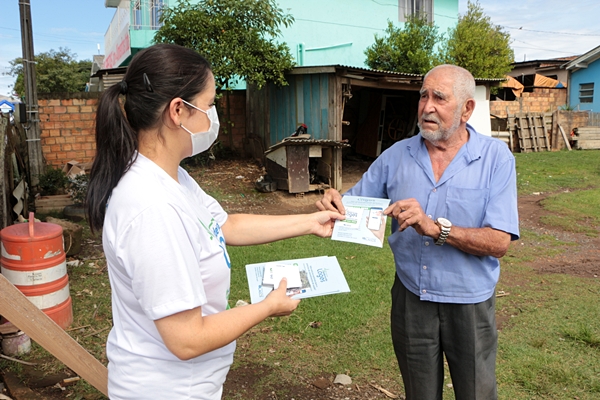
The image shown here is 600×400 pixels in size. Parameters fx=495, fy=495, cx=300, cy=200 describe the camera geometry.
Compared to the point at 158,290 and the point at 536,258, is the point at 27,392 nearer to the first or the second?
the point at 158,290

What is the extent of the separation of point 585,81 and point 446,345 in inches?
1118

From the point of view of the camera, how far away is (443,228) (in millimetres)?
2479

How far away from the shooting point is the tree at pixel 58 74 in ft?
112

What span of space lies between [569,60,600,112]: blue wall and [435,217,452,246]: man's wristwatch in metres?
26.4

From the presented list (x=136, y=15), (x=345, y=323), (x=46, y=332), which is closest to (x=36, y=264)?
(x=46, y=332)

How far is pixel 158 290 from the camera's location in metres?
1.48

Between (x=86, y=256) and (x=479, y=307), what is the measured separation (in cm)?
583

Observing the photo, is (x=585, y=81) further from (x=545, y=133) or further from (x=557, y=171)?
(x=557, y=171)

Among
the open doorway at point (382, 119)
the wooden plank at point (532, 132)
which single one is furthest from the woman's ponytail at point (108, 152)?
the wooden plank at point (532, 132)

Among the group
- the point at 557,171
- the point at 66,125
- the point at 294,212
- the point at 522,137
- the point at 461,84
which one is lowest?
the point at 294,212

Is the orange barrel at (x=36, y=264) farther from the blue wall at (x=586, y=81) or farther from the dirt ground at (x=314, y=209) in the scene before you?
the blue wall at (x=586, y=81)

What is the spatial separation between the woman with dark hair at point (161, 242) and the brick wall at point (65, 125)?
1088 centimetres

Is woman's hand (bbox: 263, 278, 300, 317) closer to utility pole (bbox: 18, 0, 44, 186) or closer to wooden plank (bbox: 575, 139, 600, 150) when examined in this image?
utility pole (bbox: 18, 0, 44, 186)

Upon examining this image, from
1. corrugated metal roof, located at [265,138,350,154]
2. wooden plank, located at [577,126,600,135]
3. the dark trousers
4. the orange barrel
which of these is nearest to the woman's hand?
the dark trousers
